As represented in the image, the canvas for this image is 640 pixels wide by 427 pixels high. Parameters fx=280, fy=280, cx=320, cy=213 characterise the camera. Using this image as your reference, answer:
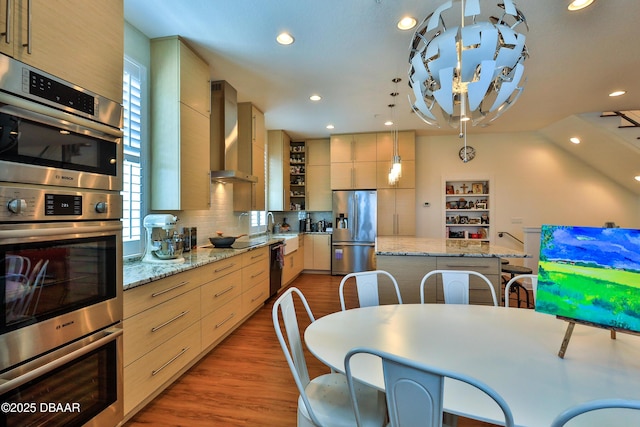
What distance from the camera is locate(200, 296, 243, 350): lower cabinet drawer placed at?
7.76 ft

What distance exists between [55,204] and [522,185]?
22.0 ft

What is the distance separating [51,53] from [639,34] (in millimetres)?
4211

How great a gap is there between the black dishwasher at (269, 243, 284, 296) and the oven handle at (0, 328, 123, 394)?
7.98 ft

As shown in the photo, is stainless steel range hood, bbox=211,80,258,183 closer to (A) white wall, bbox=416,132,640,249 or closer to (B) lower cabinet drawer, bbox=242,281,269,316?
(B) lower cabinet drawer, bbox=242,281,269,316

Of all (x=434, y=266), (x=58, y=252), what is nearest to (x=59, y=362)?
(x=58, y=252)

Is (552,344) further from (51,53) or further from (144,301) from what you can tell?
(51,53)

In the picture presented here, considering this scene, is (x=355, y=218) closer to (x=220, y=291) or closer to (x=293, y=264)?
(x=293, y=264)

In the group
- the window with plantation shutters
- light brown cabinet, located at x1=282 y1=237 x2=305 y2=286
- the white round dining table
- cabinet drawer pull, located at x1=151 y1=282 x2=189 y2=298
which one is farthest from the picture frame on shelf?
the window with plantation shutters

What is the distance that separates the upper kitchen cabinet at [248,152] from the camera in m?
3.99

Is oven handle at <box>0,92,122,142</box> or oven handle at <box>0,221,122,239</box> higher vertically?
oven handle at <box>0,92,122,142</box>

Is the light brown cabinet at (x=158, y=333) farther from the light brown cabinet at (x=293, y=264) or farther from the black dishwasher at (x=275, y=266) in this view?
the light brown cabinet at (x=293, y=264)

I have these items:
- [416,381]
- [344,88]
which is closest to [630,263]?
[416,381]

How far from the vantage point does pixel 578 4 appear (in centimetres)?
206

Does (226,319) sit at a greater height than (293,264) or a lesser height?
lesser
